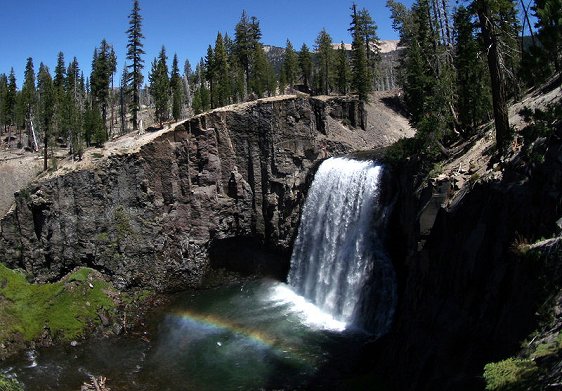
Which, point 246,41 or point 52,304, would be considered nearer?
point 52,304

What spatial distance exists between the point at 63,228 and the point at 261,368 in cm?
2093

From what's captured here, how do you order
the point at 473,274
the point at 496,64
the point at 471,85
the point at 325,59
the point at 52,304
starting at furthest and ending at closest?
1. the point at 325,59
2. the point at 52,304
3. the point at 471,85
4. the point at 496,64
5. the point at 473,274

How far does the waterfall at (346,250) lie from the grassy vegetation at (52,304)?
1606 centimetres

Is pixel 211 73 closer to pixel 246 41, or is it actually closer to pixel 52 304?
pixel 246 41

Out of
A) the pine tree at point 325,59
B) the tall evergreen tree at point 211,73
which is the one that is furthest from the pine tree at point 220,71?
the pine tree at point 325,59

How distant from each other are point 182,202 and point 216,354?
50.7 ft

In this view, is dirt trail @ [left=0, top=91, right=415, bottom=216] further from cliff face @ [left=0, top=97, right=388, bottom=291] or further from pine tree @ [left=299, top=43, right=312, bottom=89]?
pine tree @ [left=299, top=43, right=312, bottom=89]

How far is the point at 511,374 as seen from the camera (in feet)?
32.9

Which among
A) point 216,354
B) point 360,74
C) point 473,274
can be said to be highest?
point 360,74

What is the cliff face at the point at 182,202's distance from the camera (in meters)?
36.8

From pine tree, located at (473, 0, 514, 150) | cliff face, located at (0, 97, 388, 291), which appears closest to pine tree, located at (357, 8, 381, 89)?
cliff face, located at (0, 97, 388, 291)

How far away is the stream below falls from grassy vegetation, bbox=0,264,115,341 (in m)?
1.71

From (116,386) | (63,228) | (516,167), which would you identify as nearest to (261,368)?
(116,386)

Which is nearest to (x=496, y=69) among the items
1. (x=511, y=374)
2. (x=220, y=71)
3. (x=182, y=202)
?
(x=511, y=374)
